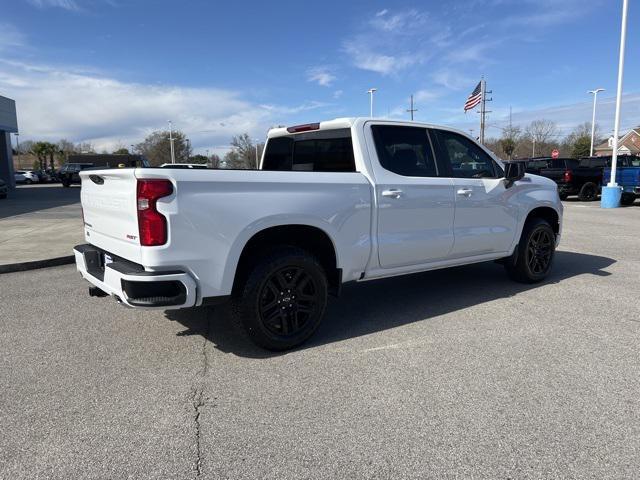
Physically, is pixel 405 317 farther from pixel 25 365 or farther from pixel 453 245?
pixel 25 365

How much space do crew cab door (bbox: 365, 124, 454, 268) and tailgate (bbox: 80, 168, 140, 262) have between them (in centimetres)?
209

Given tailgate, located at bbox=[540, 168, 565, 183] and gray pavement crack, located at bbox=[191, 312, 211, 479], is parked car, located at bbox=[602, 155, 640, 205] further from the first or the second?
gray pavement crack, located at bbox=[191, 312, 211, 479]

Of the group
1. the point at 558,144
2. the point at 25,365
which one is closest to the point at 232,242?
the point at 25,365

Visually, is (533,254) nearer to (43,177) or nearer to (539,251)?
(539,251)

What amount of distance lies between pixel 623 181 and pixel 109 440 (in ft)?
66.6

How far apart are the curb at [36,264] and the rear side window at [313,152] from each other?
13.6 ft

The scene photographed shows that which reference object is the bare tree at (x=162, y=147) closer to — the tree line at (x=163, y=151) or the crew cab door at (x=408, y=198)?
the tree line at (x=163, y=151)

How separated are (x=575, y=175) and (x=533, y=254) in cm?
1605

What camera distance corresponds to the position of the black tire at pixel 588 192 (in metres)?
20.2

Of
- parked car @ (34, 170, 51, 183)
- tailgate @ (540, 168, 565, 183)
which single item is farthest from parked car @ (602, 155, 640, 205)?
parked car @ (34, 170, 51, 183)

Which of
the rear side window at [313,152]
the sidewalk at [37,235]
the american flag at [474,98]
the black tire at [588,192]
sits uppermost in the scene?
the american flag at [474,98]

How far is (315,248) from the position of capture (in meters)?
4.32

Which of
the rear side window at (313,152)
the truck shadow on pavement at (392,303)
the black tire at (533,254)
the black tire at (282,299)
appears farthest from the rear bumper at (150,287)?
the black tire at (533,254)

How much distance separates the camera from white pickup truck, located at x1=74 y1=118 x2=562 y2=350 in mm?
3379
